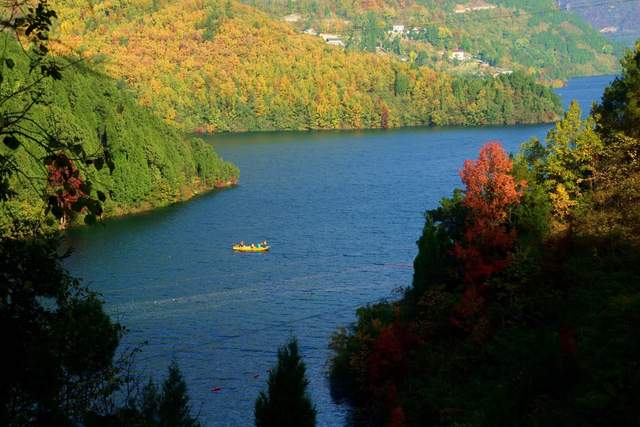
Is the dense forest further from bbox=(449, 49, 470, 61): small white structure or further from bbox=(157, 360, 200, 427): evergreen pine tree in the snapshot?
bbox=(449, 49, 470, 61): small white structure

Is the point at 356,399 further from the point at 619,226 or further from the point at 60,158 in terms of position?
the point at 60,158

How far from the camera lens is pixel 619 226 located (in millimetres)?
23672

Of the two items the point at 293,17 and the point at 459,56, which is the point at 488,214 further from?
the point at 459,56

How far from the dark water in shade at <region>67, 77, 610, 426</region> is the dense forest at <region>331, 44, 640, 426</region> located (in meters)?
2.39

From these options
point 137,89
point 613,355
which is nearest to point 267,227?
point 613,355

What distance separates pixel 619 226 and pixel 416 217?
2532 cm

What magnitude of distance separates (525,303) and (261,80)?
99149 mm

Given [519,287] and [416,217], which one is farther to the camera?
[416,217]

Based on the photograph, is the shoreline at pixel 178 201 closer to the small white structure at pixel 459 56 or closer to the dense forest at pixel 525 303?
the dense forest at pixel 525 303

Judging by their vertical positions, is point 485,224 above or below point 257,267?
above

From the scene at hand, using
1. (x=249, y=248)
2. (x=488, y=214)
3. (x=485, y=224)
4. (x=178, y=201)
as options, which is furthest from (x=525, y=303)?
(x=178, y=201)

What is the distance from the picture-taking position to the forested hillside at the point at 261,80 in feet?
364

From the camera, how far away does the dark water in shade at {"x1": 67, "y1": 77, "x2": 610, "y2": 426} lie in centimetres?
2659

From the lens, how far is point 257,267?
38.8 metres
